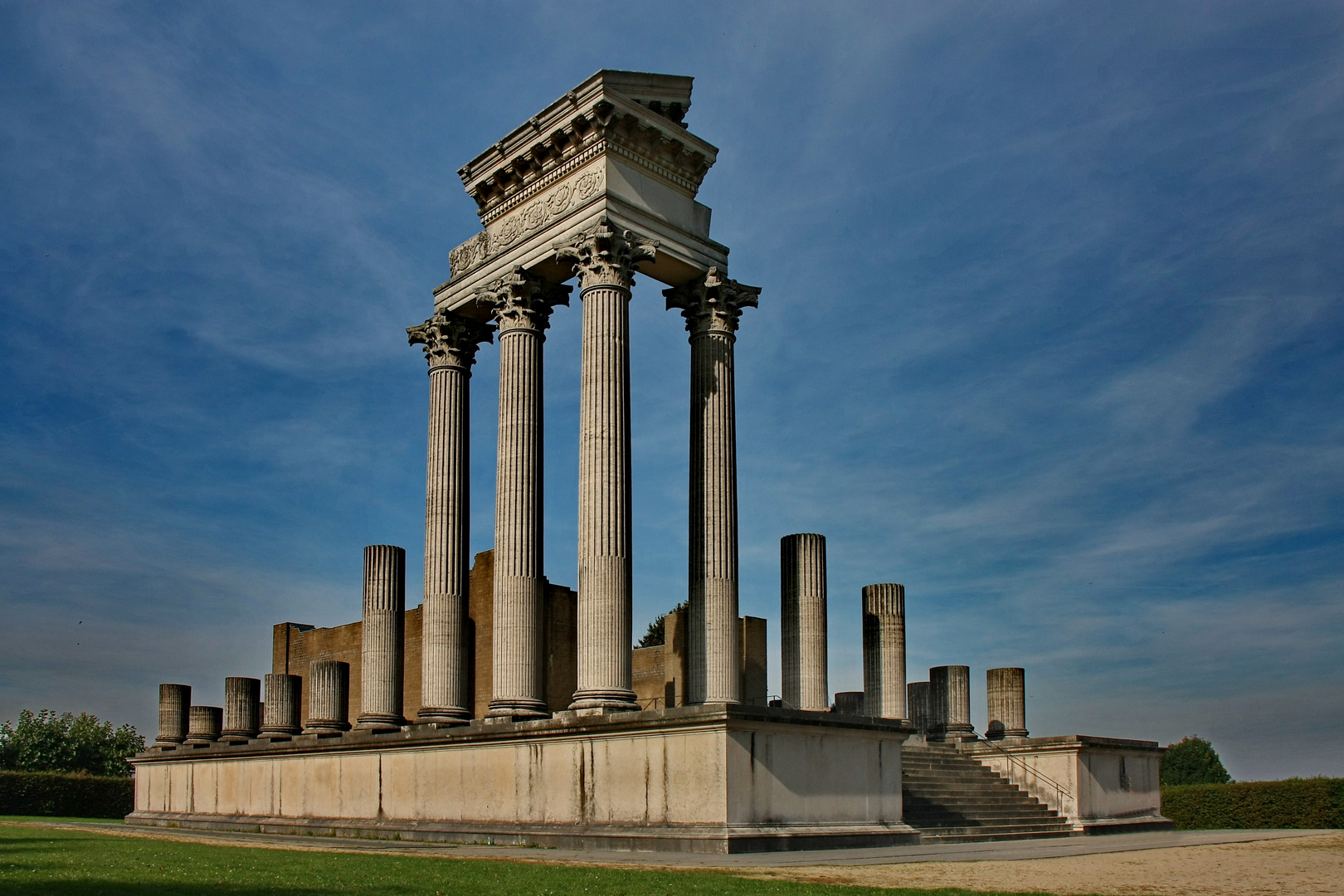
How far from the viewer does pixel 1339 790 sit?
3622 cm

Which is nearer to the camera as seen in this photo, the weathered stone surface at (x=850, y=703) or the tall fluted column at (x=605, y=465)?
the tall fluted column at (x=605, y=465)

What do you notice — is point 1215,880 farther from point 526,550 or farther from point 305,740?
point 305,740

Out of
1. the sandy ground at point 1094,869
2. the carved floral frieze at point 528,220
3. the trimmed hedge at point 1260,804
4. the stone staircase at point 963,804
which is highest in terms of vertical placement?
the carved floral frieze at point 528,220

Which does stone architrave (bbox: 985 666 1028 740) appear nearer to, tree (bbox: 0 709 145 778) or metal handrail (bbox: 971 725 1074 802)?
metal handrail (bbox: 971 725 1074 802)

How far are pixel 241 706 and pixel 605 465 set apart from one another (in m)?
19.8

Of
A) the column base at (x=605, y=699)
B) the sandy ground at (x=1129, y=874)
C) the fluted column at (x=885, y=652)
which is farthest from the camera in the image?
the fluted column at (x=885, y=652)

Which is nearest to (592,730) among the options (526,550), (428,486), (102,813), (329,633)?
(526,550)

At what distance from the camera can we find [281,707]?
114ft

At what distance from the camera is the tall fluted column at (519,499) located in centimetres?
2602

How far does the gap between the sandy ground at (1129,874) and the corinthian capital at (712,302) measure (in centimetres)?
1414

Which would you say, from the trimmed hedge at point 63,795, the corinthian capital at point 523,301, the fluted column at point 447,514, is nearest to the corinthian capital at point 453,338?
the fluted column at point 447,514

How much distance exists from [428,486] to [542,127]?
368 inches

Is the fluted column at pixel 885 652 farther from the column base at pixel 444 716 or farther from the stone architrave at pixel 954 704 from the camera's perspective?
the column base at pixel 444 716

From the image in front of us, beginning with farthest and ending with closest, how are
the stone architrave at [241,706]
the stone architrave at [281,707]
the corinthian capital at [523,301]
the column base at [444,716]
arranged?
the stone architrave at [241,706] → the stone architrave at [281,707] → the corinthian capital at [523,301] → the column base at [444,716]
